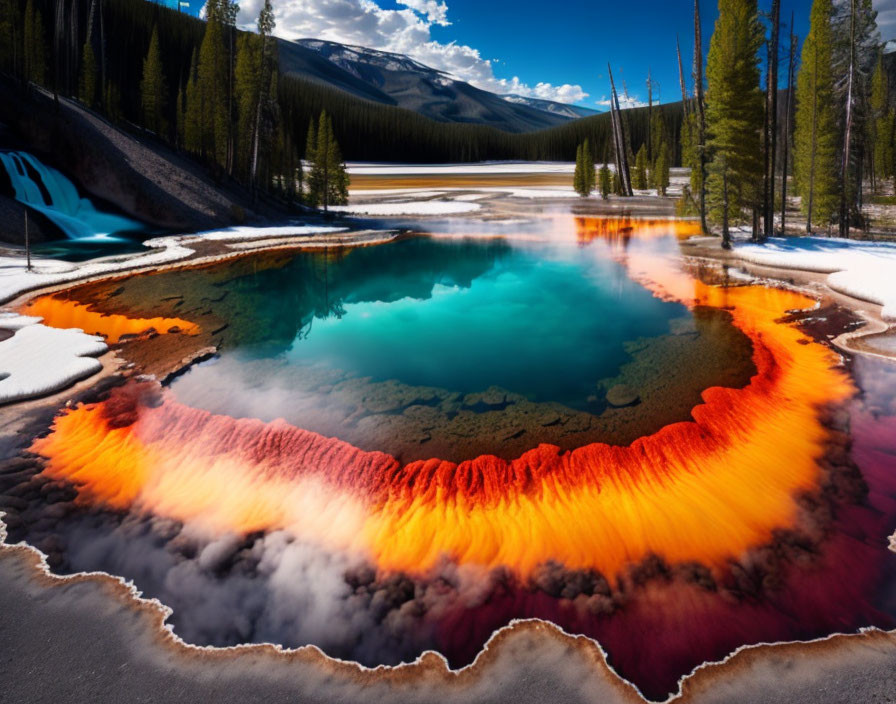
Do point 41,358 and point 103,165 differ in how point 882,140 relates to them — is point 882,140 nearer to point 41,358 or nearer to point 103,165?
point 103,165

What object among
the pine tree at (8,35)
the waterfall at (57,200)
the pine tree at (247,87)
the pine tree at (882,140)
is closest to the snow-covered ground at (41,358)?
the waterfall at (57,200)

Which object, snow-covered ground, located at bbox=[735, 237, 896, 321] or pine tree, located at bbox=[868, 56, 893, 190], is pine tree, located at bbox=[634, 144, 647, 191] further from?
snow-covered ground, located at bbox=[735, 237, 896, 321]

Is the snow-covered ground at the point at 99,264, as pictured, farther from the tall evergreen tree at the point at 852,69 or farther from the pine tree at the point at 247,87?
the tall evergreen tree at the point at 852,69

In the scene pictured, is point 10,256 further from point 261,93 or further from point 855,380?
point 855,380

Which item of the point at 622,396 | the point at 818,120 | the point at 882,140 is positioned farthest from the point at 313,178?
the point at 882,140

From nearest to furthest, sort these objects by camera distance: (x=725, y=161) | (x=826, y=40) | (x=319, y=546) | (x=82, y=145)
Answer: (x=319, y=546) < (x=725, y=161) < (x=826, y=40) < (x=82, y=145)

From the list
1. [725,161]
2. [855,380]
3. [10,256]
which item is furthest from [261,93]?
[855,380]
